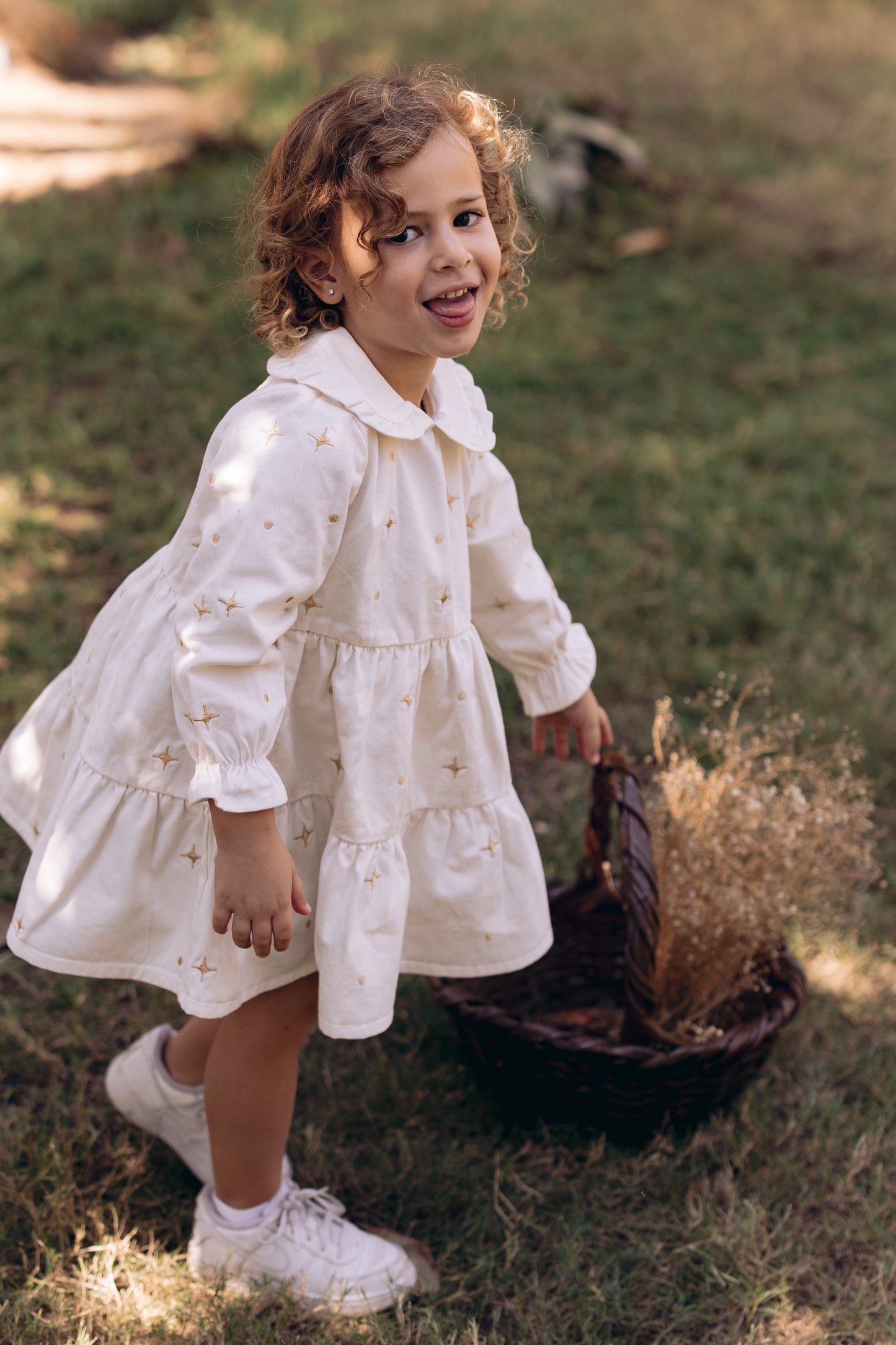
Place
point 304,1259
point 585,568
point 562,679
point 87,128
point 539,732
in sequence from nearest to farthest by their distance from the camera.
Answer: point 304,1259
point 562,679
point 539,732
point 585,568
point 87,128

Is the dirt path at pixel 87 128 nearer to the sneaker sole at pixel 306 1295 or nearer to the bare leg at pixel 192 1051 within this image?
the bare leg at pixel 192 1051

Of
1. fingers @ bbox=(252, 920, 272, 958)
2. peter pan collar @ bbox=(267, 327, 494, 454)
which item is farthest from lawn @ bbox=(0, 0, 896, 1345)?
fingers @ bbox=(252, 920, 272, 958)

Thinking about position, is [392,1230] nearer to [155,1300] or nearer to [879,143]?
[155,1300]

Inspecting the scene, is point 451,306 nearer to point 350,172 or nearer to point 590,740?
point 350,172

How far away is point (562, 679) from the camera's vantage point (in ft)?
6.11

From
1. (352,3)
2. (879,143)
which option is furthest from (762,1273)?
(352,3)

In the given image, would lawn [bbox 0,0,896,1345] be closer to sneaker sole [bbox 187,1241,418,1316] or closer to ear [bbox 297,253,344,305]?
sneaker sole [bbox 187,1241,418,1316]

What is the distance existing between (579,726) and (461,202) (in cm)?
86

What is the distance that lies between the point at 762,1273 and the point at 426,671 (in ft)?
3.52

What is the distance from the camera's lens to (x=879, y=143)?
681 cm

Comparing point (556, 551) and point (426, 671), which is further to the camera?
point (556, 551)

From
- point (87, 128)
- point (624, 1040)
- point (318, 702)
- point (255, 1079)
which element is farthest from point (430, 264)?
point (87, 128)

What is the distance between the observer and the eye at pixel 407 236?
53.6 inches

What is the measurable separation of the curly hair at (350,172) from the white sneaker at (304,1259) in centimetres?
124
